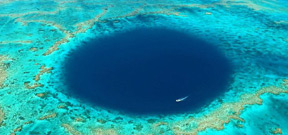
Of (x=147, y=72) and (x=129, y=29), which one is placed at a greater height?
(x=129, y=29)

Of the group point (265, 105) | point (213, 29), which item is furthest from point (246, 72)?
point (213, 29)

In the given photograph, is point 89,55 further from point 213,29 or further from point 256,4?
point 256,4

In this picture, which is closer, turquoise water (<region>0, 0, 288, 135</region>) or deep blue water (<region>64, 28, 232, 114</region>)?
turquoise water (<region>0, 0, 288, 135</region>)

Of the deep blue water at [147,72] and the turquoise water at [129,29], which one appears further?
the deep blue water at [147,72]

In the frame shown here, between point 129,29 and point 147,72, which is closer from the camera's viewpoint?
point 147,72
